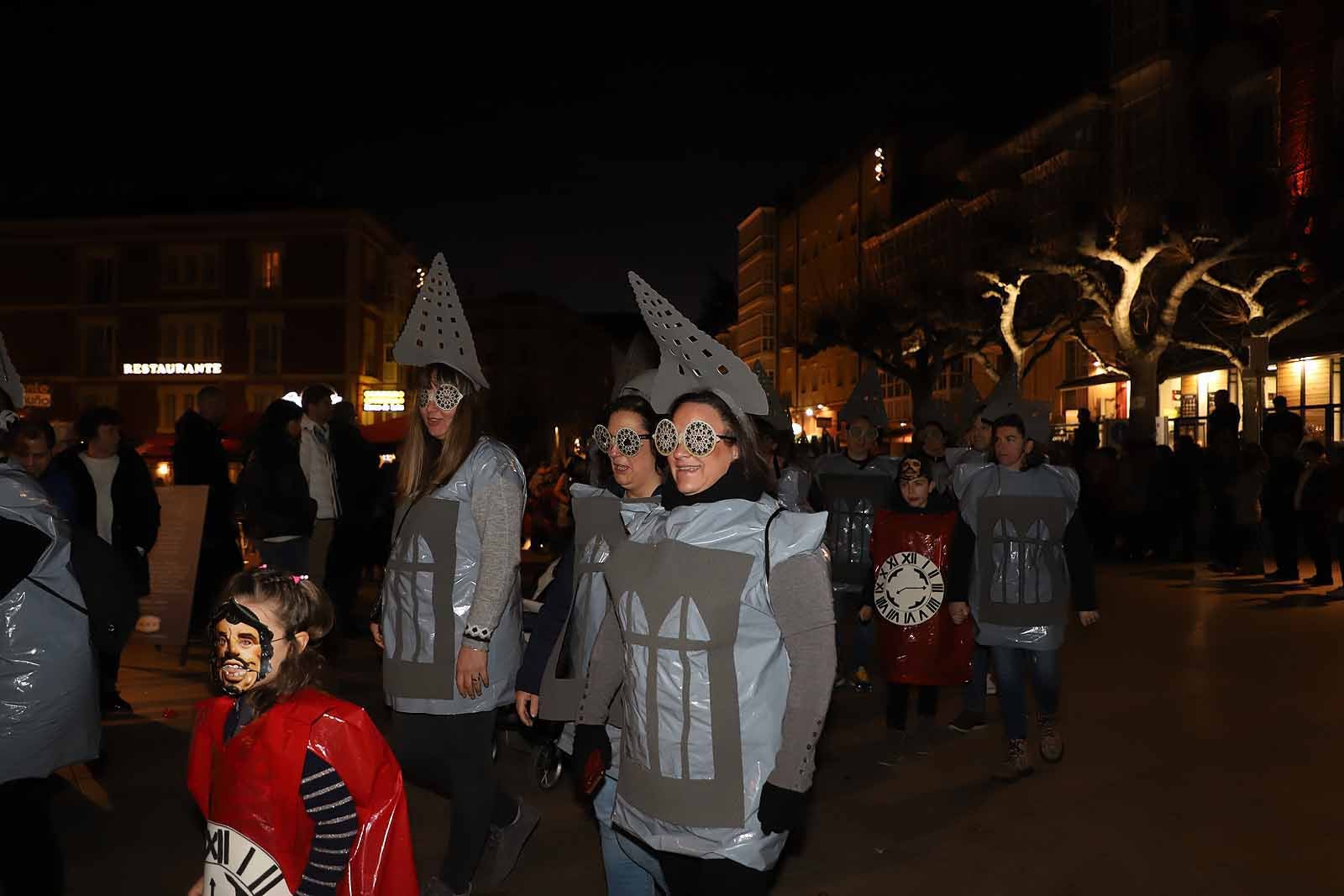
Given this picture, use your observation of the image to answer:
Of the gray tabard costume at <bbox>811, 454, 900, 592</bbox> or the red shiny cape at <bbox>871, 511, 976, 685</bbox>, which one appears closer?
the red shiny cape at <bbox>871, 511, 976, 685</bbox>

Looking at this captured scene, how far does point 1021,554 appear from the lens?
6.42 m

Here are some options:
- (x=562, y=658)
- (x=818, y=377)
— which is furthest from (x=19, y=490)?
(x=818, y=377)

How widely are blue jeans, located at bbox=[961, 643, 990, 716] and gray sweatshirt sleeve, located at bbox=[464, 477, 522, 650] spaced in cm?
398

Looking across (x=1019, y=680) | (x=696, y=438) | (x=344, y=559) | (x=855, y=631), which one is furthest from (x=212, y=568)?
(x=696, y=438)

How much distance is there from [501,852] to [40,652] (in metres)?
1.92

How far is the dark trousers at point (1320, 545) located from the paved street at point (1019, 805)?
664cm

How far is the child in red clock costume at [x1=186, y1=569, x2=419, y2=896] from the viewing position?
2754mm

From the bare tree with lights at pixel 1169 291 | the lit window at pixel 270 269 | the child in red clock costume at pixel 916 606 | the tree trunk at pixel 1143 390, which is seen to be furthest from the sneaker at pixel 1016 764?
the lit window at pixel 270 269

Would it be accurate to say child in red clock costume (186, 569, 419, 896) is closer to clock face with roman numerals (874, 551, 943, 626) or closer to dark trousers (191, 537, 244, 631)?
clock face with roman numerals (874, 551, 943, 626)

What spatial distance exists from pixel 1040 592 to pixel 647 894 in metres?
3.44

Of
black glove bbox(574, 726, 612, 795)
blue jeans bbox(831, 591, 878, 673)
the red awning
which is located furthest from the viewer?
the red awning

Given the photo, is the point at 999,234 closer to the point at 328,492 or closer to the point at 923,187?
the point at 328,492

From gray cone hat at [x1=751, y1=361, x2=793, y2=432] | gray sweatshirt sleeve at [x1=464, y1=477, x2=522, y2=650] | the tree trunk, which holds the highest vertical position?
the tree trunk

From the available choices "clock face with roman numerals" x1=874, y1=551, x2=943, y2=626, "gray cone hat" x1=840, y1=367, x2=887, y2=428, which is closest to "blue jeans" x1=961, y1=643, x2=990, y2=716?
"clock face with roman numerals" x1=874, y1=551, x2=943, y2=626
